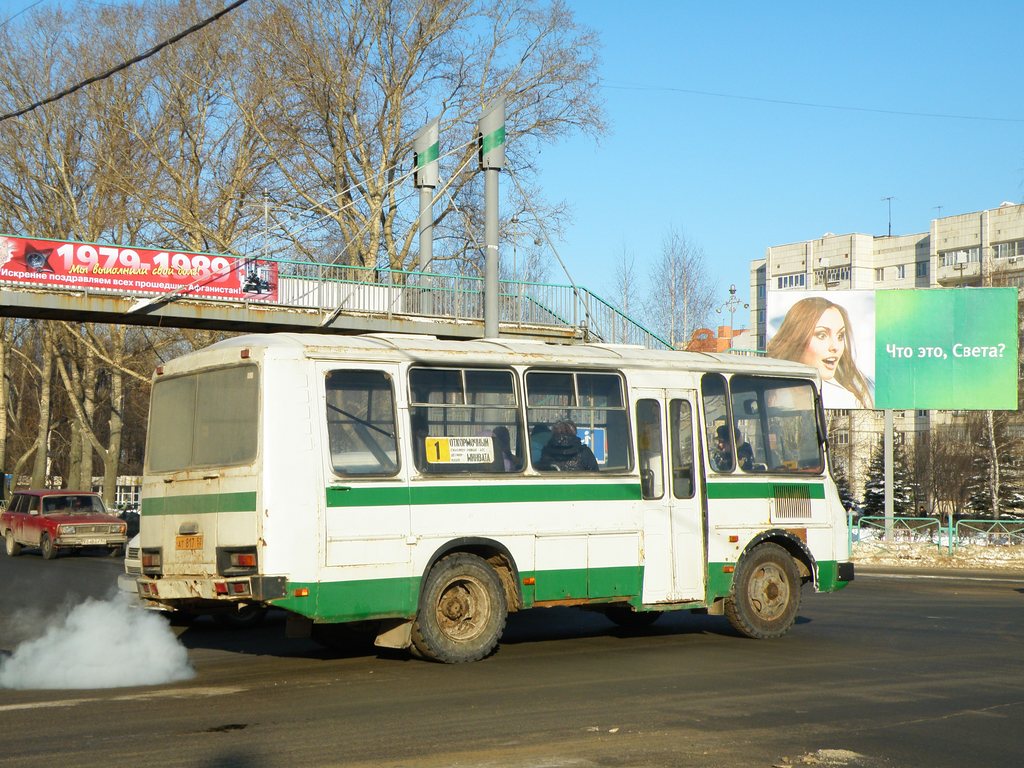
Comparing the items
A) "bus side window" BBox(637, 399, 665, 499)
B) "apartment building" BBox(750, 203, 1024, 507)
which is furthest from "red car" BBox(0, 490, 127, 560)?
"apartment building" BBox(750, 203, 1024, 507)

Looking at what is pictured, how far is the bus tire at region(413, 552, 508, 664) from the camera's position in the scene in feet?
36.5

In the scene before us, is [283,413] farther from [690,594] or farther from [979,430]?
[979,430]

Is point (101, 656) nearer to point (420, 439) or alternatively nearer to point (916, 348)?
point (420, 439)

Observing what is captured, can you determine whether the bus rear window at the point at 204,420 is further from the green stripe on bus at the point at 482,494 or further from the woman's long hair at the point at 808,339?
the woman's long hair at the point at 808,339

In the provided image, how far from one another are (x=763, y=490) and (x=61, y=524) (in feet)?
73.4

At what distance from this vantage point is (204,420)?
11211 millimetres

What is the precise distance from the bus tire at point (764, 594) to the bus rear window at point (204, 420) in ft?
18.4

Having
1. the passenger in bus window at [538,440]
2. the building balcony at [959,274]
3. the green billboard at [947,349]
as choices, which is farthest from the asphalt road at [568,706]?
the building balcony at [959,274]

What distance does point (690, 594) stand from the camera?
13.0 metres

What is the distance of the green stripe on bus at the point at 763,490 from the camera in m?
13.4

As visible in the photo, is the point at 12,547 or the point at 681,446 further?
the point at 12,547

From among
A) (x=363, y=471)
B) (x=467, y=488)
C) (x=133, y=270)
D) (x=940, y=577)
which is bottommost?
(x=940, y=577)

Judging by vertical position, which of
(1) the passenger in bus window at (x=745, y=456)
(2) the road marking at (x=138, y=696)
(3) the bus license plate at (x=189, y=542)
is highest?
(1) the passenger in bus window at (x=745, y=456)

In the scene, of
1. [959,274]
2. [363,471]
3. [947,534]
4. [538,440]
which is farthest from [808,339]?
[959,274]
